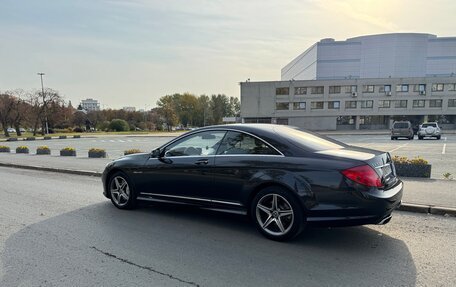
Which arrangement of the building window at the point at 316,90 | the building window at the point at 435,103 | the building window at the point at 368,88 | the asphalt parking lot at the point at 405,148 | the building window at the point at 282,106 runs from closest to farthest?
the asphalt parking lot at the point at 405,148 → the building window at the point at 435,103 → the building window at the point at 368,88 → the building window at the point at 316,90 → the building window at the point at 282,106

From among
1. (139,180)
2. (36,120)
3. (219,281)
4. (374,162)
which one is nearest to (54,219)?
(139,180)

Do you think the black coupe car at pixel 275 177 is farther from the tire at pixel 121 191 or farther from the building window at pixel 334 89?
the building window at pixel 334 89

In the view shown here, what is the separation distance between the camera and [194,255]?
12.4ft

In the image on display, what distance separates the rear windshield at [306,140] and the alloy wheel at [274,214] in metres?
0.80

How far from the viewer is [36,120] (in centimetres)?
5691

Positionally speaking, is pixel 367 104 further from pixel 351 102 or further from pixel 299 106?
pixel 299 106

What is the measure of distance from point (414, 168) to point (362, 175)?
554 cm

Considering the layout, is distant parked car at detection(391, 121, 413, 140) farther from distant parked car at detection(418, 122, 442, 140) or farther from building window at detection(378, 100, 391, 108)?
building window at detection(378, 100, 391, 108)

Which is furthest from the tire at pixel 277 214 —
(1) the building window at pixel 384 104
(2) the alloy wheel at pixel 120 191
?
(1) the building window at pixel 384 104

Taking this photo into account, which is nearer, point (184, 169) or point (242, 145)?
point (242, 145)

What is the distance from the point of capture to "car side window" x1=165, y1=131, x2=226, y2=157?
475cm

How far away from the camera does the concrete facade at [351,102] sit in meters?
62.9

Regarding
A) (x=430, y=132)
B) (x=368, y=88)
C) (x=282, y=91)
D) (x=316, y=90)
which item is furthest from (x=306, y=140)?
(x=368, y=88)

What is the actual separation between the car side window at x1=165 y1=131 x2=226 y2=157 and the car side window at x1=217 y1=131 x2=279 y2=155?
4.8 inches
